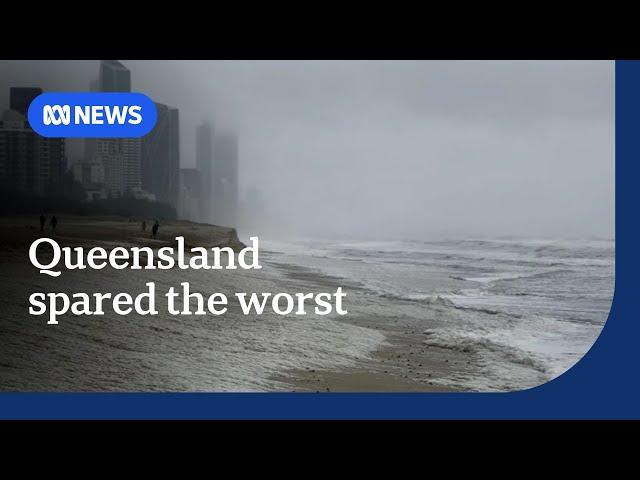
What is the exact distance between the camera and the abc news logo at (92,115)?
369 cm

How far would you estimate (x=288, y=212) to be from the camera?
12.5ft

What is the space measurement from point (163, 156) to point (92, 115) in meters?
0.38

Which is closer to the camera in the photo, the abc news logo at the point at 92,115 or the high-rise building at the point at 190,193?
the abc news logo at the point at 92,115

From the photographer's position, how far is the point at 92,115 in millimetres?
3705

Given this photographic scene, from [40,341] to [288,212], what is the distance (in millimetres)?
1300

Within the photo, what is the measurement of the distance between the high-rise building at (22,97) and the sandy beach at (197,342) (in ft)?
1.71

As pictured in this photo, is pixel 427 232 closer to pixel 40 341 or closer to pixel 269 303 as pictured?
pixel 269 303

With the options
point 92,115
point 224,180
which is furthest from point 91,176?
point 224,180

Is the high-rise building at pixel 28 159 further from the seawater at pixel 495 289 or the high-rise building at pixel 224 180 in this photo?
the seawater at pixel 495 289

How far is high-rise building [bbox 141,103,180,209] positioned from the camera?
12.2ft

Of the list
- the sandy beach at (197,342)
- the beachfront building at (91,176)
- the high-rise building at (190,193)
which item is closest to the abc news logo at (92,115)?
Answer: the beachfront building at (91,176)

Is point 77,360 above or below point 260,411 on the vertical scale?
above

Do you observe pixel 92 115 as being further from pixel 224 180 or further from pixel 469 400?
pixel 469 400
